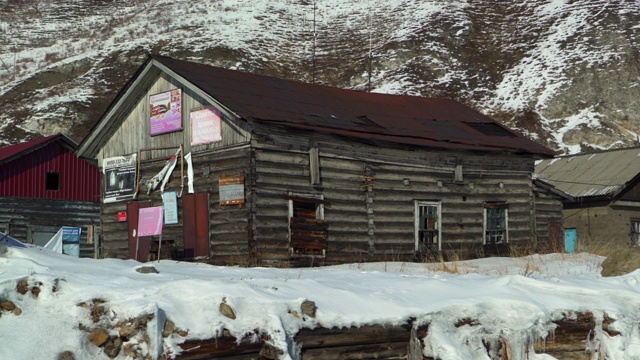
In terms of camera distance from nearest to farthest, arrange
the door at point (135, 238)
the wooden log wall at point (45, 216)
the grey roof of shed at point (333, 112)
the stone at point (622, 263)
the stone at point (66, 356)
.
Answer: the stone at point (66, 356), the stone at point (622, 263), the grey roof of shed at point (333, 112), the door at point (135, 238), the wooden log wall at point (45, 216)

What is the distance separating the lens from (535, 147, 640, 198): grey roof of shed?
115ft

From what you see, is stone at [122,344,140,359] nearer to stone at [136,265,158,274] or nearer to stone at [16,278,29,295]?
stone at [16,278,29,295]

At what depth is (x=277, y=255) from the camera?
20.9m

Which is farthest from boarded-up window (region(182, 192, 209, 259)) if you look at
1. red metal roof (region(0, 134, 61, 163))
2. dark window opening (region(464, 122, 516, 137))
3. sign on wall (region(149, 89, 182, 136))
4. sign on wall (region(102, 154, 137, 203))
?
red metal roof (region(0, 134, 61, 163))

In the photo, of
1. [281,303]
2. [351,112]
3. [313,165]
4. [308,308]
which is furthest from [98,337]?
[351,112]

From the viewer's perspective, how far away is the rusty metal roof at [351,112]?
22.0 meters

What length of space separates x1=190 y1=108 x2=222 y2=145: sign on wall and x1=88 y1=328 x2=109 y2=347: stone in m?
12.7

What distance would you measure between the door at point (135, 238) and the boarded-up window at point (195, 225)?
5.90 ft

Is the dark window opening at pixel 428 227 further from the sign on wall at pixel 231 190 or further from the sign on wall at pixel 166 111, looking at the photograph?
the sign on wall at pixel 166 111

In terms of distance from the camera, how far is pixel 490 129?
28.3 meters

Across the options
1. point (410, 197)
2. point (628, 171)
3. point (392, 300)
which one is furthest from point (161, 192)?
point (628, 171)

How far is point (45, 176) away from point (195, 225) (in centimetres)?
1438

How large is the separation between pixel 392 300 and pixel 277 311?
201 centimetres

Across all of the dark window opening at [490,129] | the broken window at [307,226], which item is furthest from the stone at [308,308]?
the dark window opening at [490,129]
